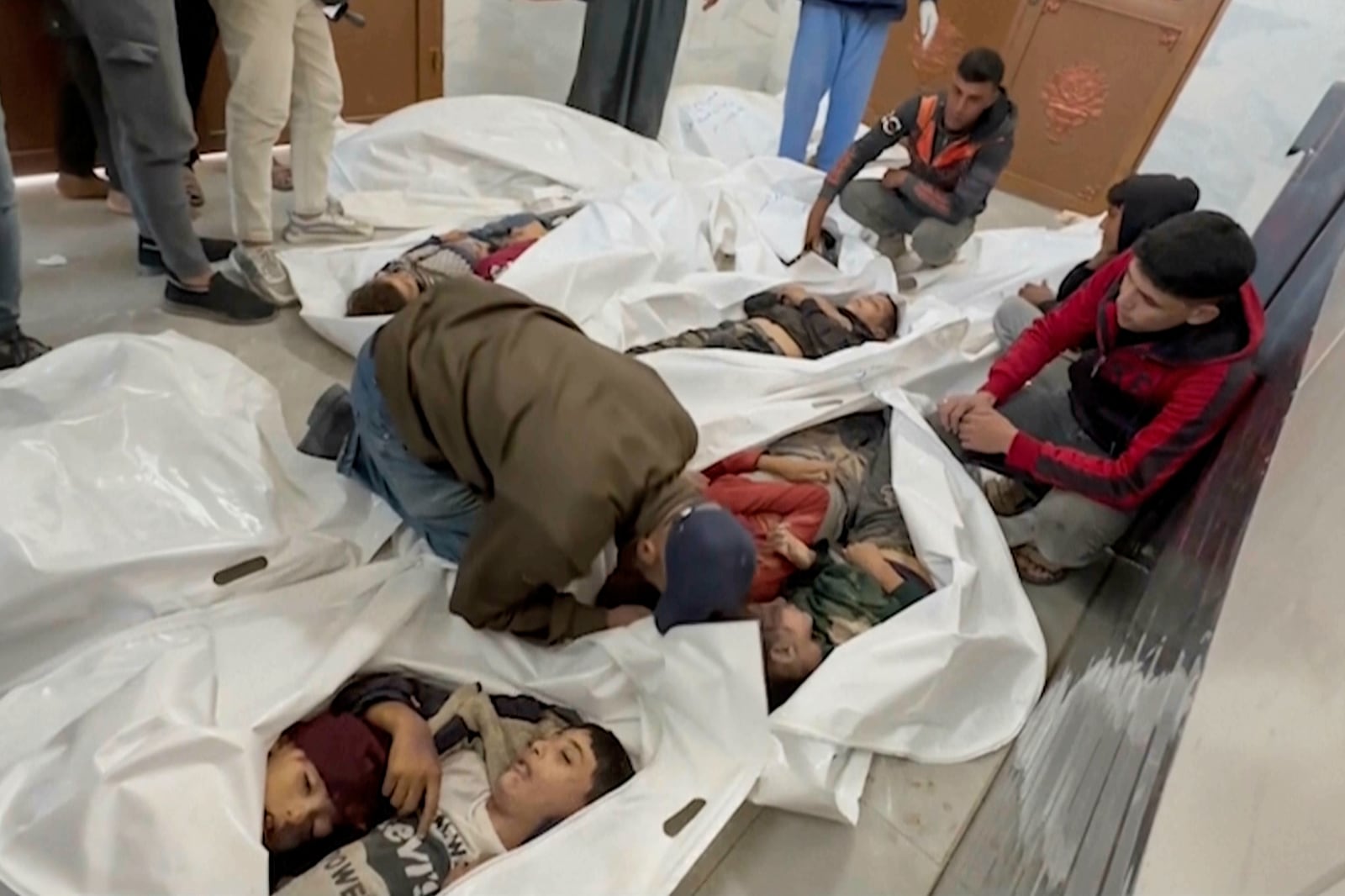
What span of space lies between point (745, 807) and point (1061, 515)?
2.62 feet

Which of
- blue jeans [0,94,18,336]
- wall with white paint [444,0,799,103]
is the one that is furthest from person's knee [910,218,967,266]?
blue jeans [0,94,18,336]

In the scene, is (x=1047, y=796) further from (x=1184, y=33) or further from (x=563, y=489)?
(x=1184, y=33)

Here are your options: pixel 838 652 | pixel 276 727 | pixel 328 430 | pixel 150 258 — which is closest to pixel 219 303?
pixel 150 258

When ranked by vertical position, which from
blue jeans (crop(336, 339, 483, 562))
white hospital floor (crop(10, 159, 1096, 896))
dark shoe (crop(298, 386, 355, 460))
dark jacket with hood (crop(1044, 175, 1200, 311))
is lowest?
white hospital floor (crop(10, 159, 1096, 896))

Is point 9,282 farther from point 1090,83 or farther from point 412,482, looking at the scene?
point 1090,83

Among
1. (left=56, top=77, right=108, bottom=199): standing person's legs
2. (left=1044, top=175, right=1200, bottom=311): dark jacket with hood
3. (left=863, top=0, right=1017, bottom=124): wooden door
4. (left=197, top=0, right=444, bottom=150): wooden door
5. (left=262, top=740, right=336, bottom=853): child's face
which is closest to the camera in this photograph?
(left=262, top=740, right=336, bottom=853): child's face

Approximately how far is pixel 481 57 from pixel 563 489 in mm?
2183

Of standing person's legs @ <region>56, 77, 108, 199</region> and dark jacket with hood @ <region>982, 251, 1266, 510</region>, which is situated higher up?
dark jacket with hood @ <region>982, 251, 1266, 510</region>

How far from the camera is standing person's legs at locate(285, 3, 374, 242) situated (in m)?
1.78

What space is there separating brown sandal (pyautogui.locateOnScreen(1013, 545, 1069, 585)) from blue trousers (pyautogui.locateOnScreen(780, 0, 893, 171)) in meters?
1.43

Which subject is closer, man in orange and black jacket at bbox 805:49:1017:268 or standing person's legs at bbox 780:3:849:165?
man in orange and black jacket at bbox 805:49:1017:268

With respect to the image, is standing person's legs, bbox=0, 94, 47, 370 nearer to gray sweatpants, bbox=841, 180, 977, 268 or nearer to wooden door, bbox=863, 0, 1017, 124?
gray sweatpants, bbox=841, 180, 977, 268

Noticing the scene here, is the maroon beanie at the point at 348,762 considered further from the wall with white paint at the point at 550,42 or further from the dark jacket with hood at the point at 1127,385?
the wall with white paint at the point at 550,42

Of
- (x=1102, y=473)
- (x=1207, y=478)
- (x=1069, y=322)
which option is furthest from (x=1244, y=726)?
(x=1069, y=322)
